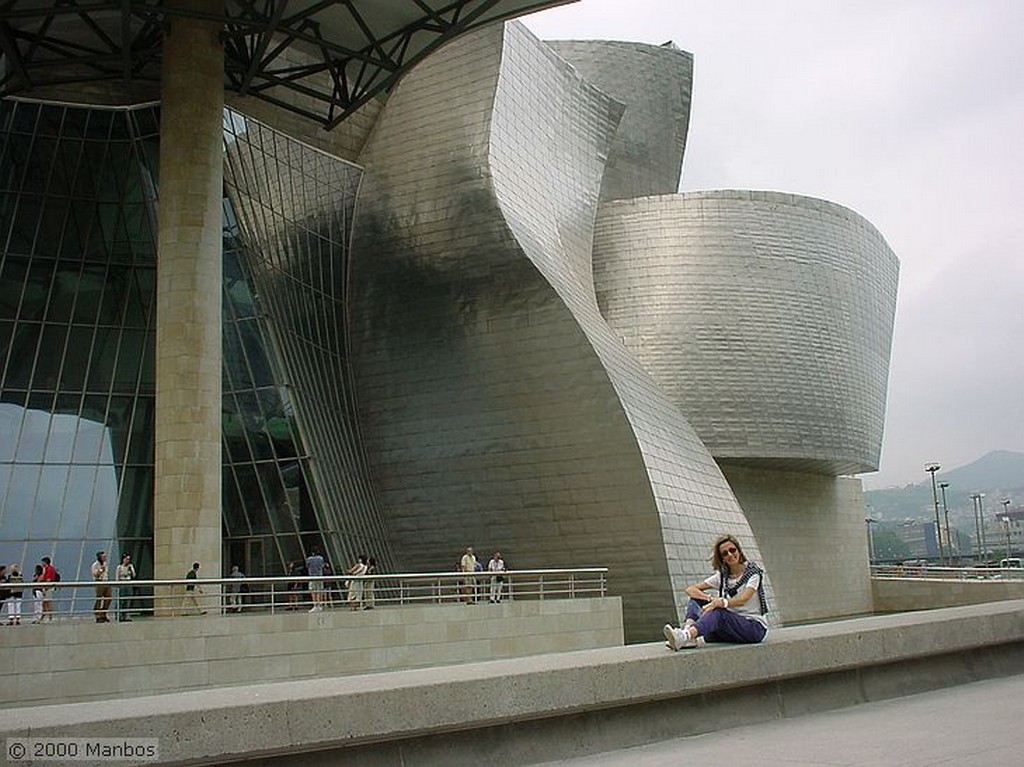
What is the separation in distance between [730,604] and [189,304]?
15178 millimetres

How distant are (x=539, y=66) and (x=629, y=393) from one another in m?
9.65

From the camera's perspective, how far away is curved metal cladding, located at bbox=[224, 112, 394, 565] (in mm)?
25203

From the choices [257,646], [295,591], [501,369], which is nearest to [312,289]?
[501,369]

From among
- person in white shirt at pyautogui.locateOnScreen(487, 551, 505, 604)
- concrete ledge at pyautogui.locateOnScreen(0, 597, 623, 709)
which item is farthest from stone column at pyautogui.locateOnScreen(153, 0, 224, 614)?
person in white shirt at pyautogui.locateOnScreen(487, 551, 505, 604)

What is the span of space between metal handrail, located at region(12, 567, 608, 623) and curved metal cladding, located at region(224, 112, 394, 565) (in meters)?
1.85

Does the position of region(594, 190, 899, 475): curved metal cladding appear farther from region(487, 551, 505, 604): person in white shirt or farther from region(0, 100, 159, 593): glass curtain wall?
region(0, 100, 159, 593): glass curtain wall

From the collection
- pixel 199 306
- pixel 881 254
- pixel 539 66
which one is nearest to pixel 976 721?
pixel 199 306

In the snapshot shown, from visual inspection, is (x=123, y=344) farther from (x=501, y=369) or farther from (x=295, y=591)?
(x=295, y=591)

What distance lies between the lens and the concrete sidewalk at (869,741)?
5457mm

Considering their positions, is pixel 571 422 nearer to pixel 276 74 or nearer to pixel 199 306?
pixel 199 306

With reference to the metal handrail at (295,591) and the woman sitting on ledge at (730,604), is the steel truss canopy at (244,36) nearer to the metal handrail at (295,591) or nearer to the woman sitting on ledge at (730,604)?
the metal handrail at (295,591)

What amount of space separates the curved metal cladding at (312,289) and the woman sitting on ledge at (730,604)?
18.4 metres

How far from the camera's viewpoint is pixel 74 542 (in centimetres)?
2259

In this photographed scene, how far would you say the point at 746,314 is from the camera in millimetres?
31953
